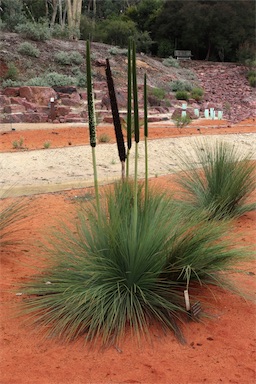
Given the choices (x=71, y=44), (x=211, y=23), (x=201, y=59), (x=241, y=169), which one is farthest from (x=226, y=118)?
(x=201, y=59)

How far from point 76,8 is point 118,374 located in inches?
1748

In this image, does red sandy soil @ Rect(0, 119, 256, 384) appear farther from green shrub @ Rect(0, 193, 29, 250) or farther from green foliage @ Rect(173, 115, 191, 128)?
green foliage @ Rect(173, 115, 191, 128)

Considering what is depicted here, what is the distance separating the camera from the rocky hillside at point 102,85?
24.2m

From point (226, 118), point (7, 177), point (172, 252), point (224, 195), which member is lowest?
point (226, 118)

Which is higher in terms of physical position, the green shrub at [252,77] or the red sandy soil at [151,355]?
the red sandy soil at [151,355]

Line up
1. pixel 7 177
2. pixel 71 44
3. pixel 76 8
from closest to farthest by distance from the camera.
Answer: pixel 7 177
pixel 71 44
pixel 76 8

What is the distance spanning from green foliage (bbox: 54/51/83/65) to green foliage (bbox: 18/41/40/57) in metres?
1.43

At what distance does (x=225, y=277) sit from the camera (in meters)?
4.06

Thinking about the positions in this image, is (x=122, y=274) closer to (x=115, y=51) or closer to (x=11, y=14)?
(x=115, y=51)

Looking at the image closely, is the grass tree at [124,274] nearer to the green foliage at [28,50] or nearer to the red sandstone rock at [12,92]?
the red sandstone rock at [12,92]

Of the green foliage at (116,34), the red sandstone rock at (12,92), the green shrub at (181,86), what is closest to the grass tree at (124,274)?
the red sandstone rock at (12,92)

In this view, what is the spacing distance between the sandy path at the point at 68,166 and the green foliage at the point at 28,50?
899 inches

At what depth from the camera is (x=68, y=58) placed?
34844 millimetres

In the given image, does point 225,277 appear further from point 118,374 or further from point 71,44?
point 71,44
